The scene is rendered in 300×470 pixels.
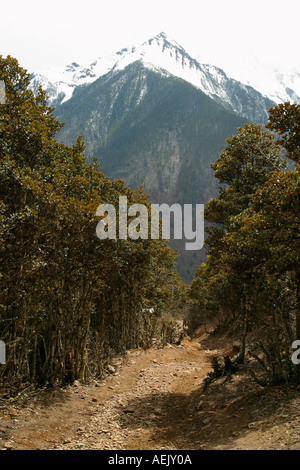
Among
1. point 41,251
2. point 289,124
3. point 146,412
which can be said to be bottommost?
point 146,412

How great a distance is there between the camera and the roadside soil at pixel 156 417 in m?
5.55

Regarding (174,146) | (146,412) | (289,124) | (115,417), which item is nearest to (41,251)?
(115,417)

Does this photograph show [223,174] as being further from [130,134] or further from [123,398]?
[130,134]

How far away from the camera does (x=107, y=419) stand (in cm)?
752

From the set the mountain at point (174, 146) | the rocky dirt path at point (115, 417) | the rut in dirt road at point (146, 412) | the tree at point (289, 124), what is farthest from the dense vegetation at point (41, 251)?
the mountain at point (174, 146)

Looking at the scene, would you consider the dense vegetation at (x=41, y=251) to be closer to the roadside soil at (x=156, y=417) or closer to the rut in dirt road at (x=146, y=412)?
the roadside soil at (x=156, y=417)

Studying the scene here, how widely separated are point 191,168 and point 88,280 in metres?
155

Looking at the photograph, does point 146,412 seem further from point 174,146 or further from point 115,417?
point 174,146

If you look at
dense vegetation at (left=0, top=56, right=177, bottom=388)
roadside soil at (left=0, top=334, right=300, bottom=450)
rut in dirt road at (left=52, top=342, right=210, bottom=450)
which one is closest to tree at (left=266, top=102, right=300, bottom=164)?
dense vegetation at (left=0, top=56, right=177, bottom=388)

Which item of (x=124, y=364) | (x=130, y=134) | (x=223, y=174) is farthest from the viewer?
(x=130, y=134)

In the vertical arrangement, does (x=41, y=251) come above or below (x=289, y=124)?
below

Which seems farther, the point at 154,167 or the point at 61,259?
the point at 154,167

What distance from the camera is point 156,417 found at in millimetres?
7762
